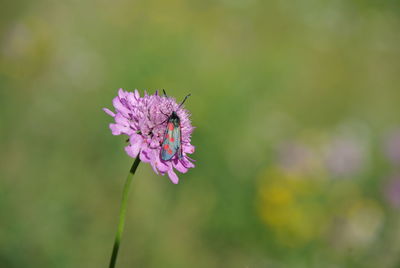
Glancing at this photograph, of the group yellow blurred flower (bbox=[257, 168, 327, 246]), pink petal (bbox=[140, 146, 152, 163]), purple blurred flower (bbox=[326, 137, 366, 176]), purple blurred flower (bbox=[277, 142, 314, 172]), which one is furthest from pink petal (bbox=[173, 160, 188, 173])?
purple blurred flower (bbox=[326, 137, 366, 176])

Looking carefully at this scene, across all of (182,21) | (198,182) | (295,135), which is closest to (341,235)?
(198,182)

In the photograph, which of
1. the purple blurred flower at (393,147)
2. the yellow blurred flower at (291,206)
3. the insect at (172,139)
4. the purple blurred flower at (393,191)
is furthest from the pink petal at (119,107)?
the purple blurred flower at (393,147)

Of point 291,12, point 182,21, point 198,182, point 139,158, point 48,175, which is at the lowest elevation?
point 139,158

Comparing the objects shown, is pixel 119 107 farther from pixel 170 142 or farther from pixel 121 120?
pixel 170 142

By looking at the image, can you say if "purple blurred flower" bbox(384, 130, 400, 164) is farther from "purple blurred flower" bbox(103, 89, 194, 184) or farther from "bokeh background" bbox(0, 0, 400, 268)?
"purple blurred flower" bbox(103, 89, 194, 184)

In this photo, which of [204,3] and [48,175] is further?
[204,3]

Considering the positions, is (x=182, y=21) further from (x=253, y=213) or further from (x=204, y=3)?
(x=253, y=213)

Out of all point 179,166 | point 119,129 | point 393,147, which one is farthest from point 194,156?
point 119,129
